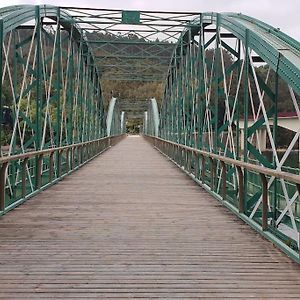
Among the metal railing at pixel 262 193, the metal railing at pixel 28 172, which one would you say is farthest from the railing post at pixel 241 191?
the metal railing at pixel 28 172

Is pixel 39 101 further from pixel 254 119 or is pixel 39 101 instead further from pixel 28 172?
pixel 254 119

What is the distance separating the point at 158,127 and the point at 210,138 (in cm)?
3011

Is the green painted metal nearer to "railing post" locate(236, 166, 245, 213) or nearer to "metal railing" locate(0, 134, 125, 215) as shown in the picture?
"metal railing" locate(0, 134, 125, 215)

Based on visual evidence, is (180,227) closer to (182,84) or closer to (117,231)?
(117,231)

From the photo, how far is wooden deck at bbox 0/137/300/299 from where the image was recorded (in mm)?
3977

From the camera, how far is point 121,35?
2175 centimetres

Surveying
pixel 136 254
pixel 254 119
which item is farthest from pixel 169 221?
pixel 254 119

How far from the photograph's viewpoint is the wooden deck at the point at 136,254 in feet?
13.0

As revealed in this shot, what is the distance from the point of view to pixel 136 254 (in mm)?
5020

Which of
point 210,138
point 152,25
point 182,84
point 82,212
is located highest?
point 152,25

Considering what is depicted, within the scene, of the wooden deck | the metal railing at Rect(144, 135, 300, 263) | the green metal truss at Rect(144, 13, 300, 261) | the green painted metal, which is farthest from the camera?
the green painted metal

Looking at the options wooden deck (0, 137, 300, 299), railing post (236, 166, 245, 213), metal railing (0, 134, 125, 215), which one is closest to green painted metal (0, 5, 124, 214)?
metal railing (0, 134, 125, 215)

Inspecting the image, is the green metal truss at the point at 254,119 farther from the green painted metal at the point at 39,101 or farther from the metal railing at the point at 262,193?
the green painted metal at the point at 39,101

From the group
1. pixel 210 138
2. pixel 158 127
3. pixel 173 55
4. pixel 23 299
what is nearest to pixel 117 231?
pixel 23 299
